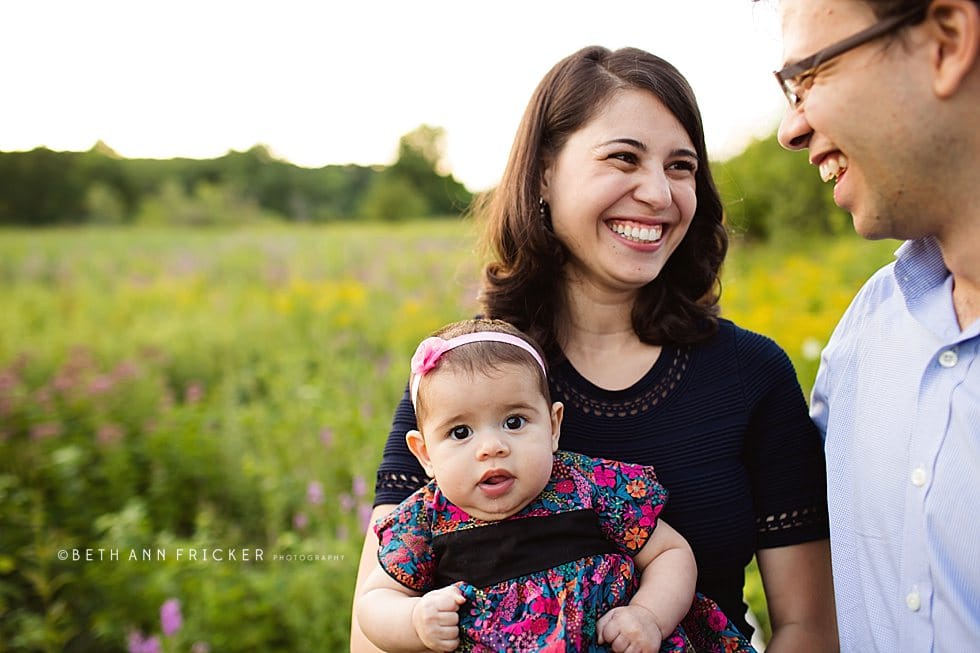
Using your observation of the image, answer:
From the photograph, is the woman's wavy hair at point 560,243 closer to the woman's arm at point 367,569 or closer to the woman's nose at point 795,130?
the woman's nose at point 795,130

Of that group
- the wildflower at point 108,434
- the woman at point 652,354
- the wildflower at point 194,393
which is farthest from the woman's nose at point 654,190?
the wildflower at point 194,393

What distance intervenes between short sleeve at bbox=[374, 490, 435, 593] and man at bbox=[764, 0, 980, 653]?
929 millimetres

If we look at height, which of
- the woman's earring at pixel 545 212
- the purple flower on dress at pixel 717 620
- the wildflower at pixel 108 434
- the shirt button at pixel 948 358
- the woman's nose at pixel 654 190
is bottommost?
the wildflower at pixel 108 434

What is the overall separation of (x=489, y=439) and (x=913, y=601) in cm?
89

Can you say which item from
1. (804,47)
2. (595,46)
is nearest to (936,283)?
(804,47)

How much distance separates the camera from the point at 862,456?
1.69m

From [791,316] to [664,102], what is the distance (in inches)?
153

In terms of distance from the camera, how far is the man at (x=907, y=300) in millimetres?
1416

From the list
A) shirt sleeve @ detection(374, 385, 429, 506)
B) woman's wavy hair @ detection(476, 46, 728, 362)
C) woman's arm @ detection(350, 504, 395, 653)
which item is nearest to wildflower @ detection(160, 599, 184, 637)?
woman's arm @ detection(350, 504, 395, 653)

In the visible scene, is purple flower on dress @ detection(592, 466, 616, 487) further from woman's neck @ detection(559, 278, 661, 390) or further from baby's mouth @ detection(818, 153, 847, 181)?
baby's mouth @ detection(818, 153, 847, 181)

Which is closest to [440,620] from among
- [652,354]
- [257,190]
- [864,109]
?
[652,354]

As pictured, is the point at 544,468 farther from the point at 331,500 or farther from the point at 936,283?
the point at 331,500

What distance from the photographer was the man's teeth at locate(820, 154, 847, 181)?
161 centimetres

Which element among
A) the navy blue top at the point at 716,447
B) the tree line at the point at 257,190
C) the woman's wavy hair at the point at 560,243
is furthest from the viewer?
the tree line at the point at 257,190
